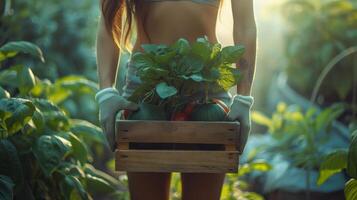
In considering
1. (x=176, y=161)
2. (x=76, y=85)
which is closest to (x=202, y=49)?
(x=176, y=161)

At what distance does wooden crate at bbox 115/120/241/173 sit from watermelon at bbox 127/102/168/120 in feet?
0.18

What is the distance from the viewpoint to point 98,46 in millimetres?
2885

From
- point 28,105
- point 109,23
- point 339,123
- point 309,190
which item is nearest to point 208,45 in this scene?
point 109,23

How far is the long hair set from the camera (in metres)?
2.80

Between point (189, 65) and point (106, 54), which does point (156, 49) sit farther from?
point (106, 54)

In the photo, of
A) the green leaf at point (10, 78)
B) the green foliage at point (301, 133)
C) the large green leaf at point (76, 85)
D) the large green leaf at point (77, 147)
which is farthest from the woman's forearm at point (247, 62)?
the green foliage at point (301, 133)

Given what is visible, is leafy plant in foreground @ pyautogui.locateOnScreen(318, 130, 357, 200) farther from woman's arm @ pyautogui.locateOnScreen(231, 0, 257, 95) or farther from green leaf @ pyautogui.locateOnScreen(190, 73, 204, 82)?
green leaf @ pyautogui.locateOnScreen(190, 73, 204, 82)

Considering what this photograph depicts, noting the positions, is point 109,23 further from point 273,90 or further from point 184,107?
point 273,90

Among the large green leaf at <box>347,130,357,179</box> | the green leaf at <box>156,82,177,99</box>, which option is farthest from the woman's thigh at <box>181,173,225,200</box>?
the large green leaf at <box>347,130,357,179</box>

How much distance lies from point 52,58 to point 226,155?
16.6ft

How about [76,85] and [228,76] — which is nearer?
[228,76]

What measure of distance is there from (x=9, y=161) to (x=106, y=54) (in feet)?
2.19

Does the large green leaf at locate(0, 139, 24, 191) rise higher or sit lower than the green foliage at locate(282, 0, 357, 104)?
higher

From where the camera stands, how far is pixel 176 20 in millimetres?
2752
